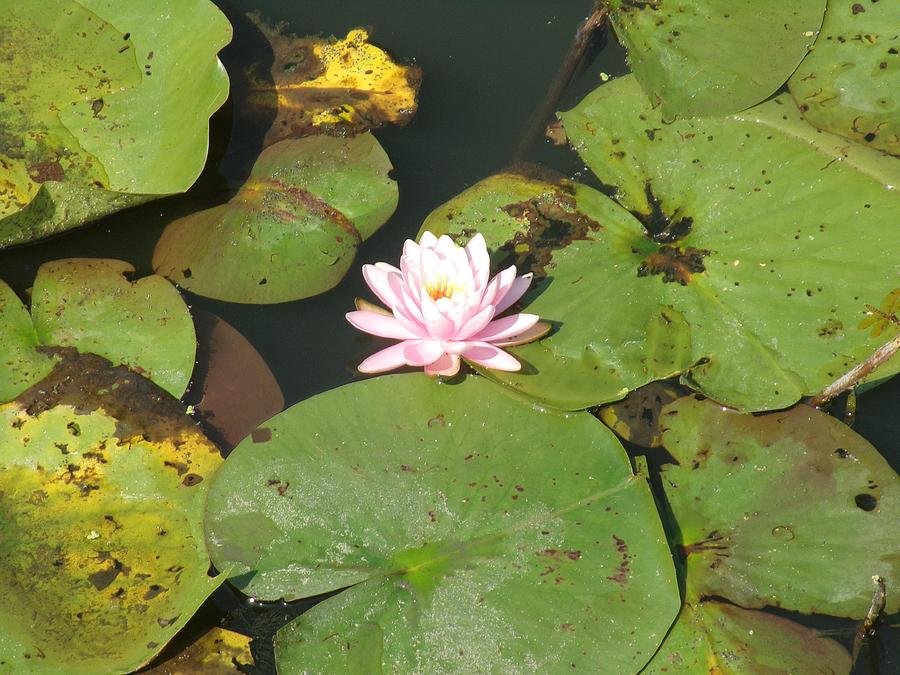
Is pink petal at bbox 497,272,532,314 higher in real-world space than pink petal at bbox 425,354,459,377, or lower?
higher

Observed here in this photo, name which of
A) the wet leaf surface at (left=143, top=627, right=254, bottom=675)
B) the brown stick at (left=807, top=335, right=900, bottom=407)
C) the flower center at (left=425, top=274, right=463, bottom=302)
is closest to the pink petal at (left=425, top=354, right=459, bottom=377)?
the flower center at (left=425, top=274, right=463, bottom=302)

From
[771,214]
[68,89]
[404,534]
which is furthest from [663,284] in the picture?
[68,89]

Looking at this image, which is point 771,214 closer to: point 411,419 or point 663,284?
point 663,284

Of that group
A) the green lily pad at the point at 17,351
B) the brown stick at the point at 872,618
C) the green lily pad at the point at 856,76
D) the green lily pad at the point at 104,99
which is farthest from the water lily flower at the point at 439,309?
the green lily pad at the point at 856,76

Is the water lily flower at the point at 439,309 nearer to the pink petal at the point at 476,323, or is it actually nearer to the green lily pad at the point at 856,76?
the pink petal at the point at 476,323

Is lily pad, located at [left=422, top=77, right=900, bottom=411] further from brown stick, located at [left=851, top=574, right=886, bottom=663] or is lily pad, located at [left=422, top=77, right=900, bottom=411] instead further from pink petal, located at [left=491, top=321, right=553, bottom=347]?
brown stick, located at [left=851, top=574, right=886, bottom=663]
